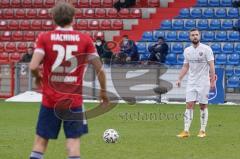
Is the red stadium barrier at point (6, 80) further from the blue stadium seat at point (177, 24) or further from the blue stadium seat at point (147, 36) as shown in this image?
the blue stadium seat at point (177, 24)

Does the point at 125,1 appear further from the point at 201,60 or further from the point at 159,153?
the point at 159,153

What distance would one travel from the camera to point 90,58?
27.0ft

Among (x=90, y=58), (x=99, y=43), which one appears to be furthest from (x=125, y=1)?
(x=90, y=58)

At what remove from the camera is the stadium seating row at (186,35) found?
31438mm

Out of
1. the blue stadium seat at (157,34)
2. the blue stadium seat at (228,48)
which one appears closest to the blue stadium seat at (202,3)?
the blue stadium seat at (157,34)

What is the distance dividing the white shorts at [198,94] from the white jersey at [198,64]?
3.6 inches

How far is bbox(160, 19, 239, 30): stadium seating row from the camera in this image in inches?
1261

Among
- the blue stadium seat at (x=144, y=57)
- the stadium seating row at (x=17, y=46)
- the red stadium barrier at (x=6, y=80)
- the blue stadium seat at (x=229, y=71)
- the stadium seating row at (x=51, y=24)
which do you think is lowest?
the red stadium barrier at (x=6, y=80)

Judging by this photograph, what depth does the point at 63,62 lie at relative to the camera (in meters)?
8.11

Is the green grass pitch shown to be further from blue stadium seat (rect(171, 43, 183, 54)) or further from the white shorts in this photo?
blue stadium seat (rect(171, 43, 183, 54))

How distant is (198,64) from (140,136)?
78.8 inches

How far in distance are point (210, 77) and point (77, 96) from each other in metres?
6.63

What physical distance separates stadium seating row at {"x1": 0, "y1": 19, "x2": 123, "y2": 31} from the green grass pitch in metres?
11.5

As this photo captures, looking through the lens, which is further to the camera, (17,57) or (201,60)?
(17,57)
